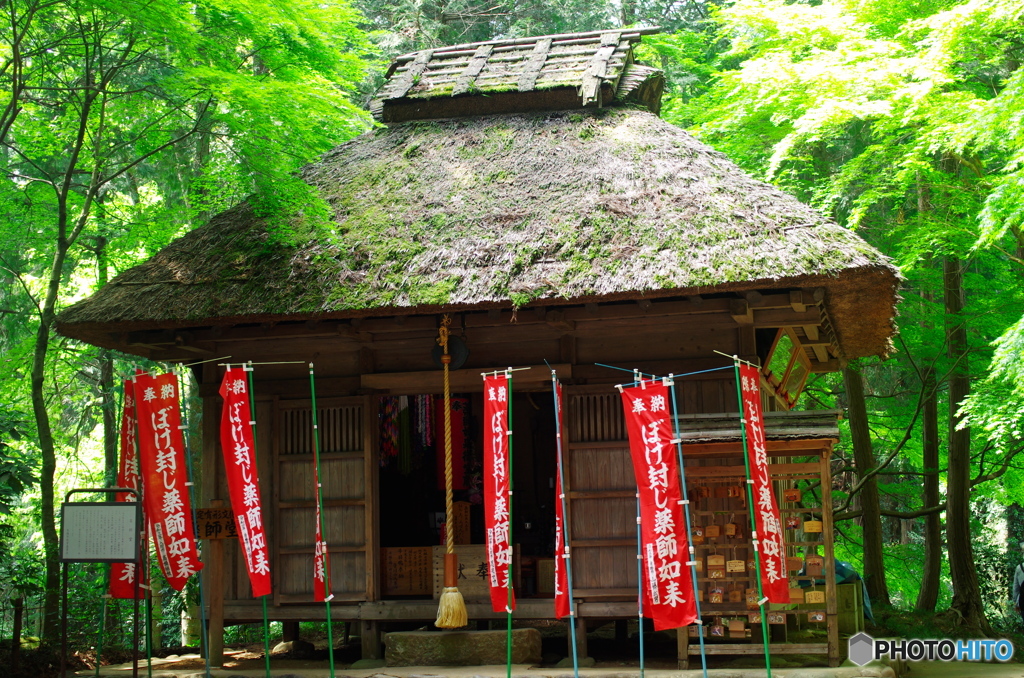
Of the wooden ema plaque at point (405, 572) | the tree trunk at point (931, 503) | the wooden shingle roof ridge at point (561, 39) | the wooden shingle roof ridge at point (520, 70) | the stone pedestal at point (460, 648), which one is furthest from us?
the tree trunk at point (931, 503)

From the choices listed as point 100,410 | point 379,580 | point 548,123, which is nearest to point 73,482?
point 100,410

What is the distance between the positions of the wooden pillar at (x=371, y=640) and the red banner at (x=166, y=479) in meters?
1.76

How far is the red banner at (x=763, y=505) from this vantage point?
22.9 feet

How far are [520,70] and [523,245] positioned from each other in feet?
13.3

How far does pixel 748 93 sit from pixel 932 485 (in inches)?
262

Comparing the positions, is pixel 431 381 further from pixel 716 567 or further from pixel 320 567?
pixel 716 567

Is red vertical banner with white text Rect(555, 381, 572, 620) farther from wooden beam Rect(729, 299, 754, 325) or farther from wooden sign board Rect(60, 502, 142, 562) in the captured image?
wooden sign board Rect(60, 502, 142, 562)

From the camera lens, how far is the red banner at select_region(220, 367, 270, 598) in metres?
7.57

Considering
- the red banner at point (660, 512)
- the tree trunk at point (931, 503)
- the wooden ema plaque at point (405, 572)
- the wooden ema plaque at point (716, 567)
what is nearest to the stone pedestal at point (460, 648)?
the wooden ema plaque at point (405, 572)

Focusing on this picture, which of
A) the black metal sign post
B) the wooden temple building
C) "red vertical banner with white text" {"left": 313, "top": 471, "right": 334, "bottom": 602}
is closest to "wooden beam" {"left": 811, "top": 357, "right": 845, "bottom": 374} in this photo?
the wooden temple building

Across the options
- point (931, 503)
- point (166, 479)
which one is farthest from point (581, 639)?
point (931, 503)

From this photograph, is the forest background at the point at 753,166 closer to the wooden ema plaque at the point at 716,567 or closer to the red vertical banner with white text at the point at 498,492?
the red vertical banner with white text at the point at 498,492

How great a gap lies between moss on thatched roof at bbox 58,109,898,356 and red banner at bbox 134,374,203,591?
2.62 feet

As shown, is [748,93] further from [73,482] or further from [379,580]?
[73,482]
